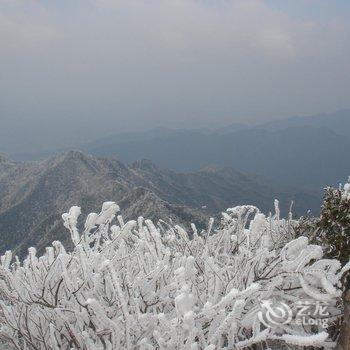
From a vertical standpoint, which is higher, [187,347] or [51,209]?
[187,347]

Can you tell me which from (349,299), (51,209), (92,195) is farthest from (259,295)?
(51,209)

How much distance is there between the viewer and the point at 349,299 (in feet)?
12.8

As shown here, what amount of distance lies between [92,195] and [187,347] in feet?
489

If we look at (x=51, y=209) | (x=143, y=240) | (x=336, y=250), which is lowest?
(x=51, y=209)

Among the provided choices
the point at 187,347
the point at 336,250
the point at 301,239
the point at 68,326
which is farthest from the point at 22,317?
the point at 336,250

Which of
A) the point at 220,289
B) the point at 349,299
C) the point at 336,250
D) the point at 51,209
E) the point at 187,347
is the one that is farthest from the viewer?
the point at 51,209

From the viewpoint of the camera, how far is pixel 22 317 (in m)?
4.32

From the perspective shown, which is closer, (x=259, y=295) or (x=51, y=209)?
(x=259, y=295)

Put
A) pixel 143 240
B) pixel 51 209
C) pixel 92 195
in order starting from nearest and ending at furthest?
pixel 143 240, pixel 92 195, pixel 51 209

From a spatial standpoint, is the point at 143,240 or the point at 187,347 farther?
the point at 143,240

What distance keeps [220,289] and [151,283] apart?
615mm

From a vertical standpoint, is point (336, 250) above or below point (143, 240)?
below

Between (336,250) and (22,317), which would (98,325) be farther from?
(336,250)

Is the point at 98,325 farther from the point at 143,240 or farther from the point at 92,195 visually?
the point at 92,195
